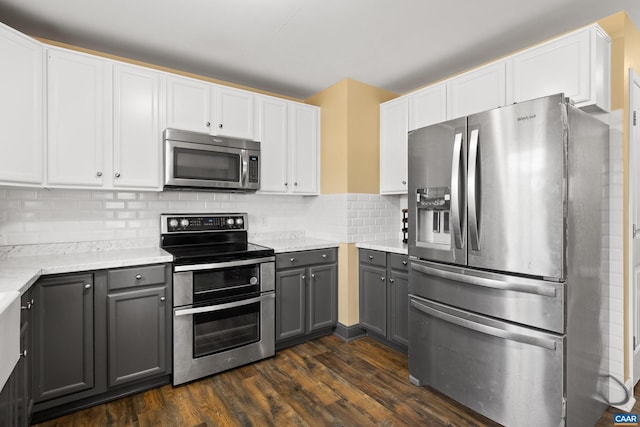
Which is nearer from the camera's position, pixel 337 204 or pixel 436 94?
pixel 436 94

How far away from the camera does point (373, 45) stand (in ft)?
8.76

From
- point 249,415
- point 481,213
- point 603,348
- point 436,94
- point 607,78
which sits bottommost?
point 249,415

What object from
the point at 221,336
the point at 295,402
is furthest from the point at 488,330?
the point at 221,336

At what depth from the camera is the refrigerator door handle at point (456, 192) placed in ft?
6.66

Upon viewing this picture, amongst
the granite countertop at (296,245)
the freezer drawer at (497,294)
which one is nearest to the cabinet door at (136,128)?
the granite countertop at (296,245)

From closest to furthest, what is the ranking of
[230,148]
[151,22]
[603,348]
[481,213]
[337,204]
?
[481,213]
[603,348]
[151,22]
[230,148]
[337,204]

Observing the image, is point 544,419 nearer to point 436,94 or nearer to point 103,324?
point 436,94

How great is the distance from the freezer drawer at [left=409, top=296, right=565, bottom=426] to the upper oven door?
185 cm

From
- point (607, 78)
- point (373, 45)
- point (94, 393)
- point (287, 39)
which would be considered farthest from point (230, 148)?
point (607, 78)

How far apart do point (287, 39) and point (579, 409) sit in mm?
3056

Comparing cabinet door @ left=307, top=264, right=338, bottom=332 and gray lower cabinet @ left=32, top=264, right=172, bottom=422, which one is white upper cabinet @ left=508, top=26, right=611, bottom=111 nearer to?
cabinet door @ left=307, top=264, right=338, bottom=332

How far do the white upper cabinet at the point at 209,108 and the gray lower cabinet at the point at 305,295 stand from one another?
4.19 feet

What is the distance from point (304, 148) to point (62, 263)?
2.29m

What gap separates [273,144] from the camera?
3.29m
